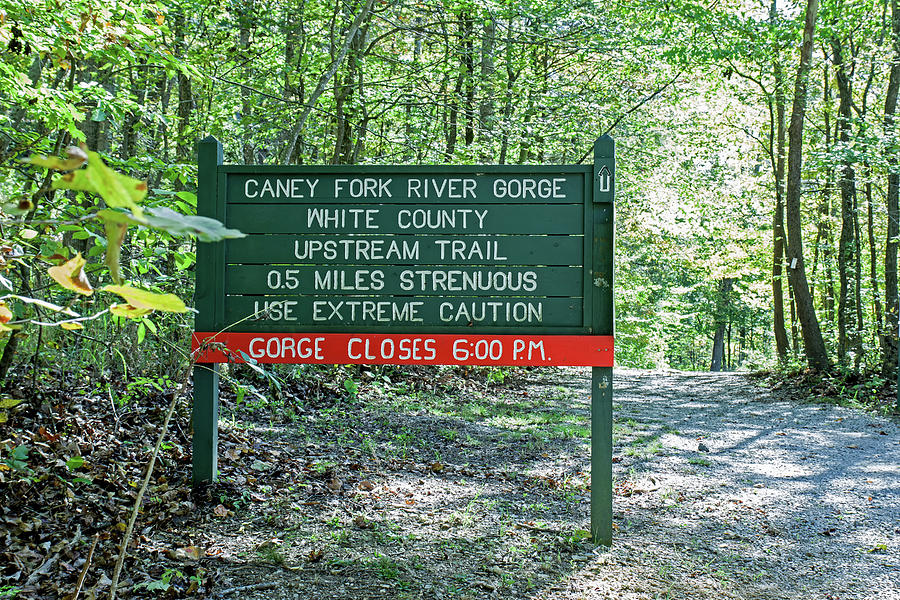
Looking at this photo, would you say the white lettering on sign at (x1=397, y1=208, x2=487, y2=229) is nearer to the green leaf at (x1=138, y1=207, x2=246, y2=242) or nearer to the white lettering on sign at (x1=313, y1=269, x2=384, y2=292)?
the white lettering on sign at (x1=313, y1=269, x2=384, y2=292)

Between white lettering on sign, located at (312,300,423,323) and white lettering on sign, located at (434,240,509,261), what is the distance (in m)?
0.37

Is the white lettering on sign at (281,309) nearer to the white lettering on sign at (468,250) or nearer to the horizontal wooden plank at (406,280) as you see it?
the horizontal wooden plank at (406,280)

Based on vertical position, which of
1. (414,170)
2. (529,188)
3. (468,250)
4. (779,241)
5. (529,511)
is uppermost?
(779,241)

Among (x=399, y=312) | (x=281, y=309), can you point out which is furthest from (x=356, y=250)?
(x=281, y=309)

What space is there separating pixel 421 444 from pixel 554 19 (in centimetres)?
733

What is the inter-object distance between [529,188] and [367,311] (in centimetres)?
130

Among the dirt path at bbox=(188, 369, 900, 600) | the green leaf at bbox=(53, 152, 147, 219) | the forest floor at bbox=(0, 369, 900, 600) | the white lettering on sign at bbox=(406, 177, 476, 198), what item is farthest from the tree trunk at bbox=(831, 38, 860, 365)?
the green leaf at bbox=(53, 152, 147, 219)

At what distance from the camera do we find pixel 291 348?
4.55 meters

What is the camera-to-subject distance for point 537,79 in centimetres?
1218

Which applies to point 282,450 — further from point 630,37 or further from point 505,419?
point 630,37

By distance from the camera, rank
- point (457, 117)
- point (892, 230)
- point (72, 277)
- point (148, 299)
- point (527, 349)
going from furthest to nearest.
→ point (457, 117) < point (892, 230) < point (527, 349) < point (72, 277) < point (148, 299)

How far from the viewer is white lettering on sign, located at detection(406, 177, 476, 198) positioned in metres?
4.51

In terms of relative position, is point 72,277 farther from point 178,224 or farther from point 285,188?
point 285,188

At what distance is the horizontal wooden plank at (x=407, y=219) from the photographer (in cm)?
442
